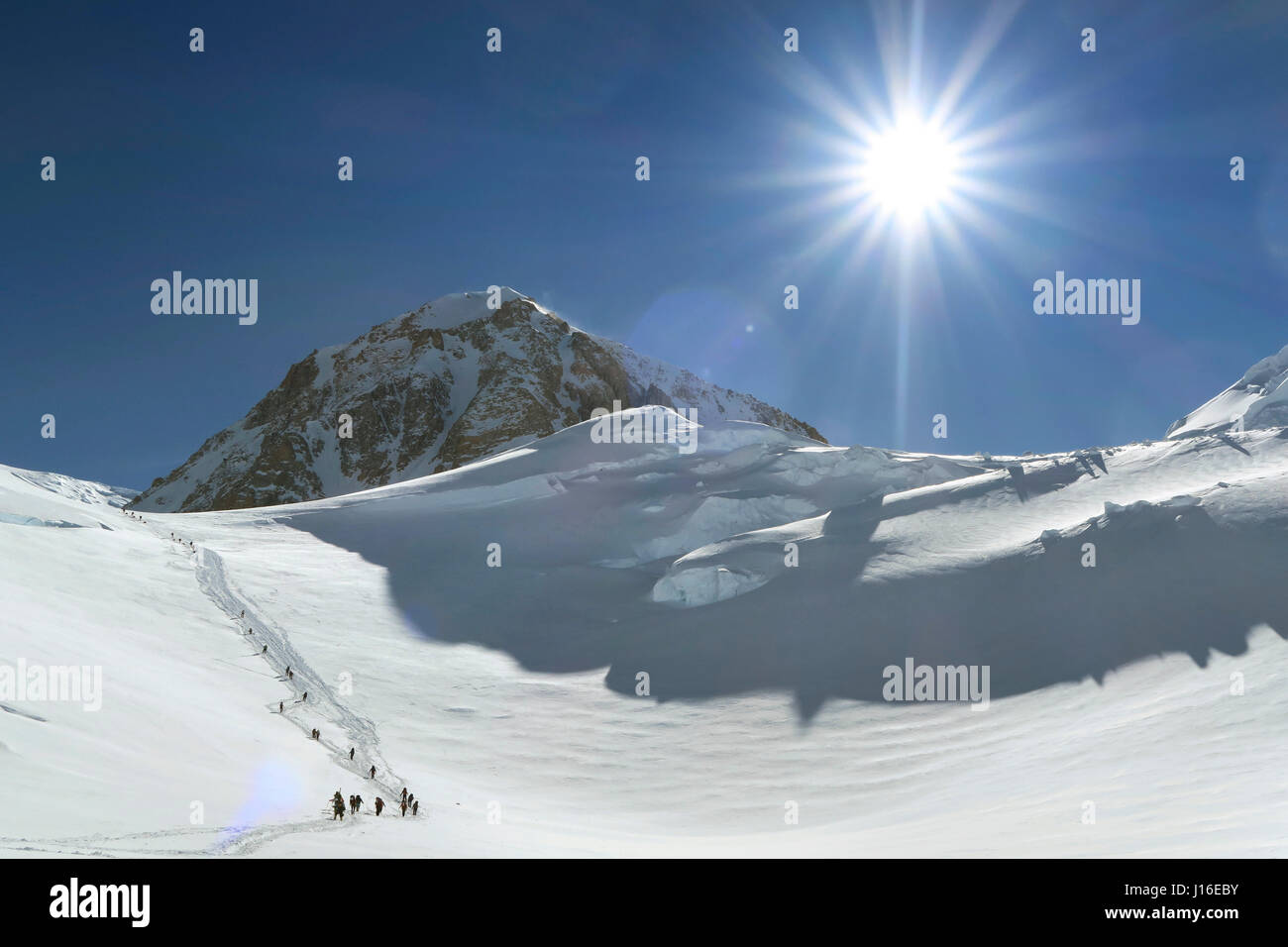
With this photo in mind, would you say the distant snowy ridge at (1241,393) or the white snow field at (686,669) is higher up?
the distant snowy ridge at (1241,393)

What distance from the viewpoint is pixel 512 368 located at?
198000 millimetres

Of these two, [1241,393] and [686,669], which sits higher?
[1241,393]

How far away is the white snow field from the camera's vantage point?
50.2ft

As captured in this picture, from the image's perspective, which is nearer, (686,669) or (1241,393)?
(686,669)

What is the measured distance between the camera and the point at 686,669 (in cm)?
3347

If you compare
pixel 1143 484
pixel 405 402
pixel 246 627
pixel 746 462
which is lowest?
pixel 246 627

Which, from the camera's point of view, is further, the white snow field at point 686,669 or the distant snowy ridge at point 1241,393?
the distant snowy ridge at point 1241,393

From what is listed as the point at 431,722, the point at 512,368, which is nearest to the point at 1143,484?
the point at 431,722

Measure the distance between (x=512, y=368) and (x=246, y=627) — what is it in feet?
559

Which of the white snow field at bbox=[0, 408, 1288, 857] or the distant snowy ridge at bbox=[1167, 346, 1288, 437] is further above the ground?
the distant snowy ridge at bbox=[1167, 346, 1288, 437]

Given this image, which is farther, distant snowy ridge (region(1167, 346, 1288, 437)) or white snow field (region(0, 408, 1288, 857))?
distant snowy ridge (region(1167, 346, 1288, 437))

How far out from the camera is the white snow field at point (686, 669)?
15.3 metres

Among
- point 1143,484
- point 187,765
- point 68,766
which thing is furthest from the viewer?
point 1143,484
